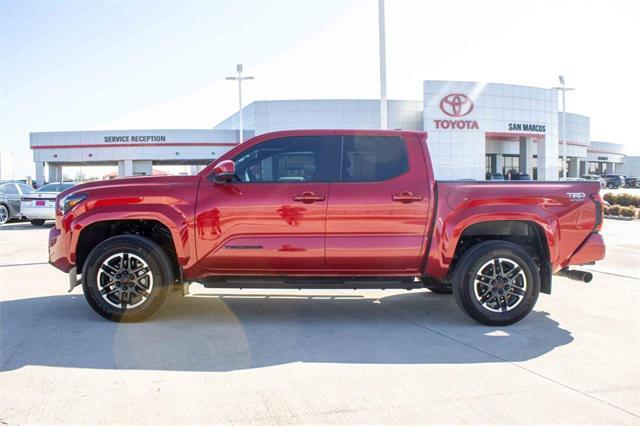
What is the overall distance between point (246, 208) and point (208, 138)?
44644 millimetres

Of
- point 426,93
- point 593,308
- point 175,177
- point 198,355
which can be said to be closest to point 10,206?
point 175,177

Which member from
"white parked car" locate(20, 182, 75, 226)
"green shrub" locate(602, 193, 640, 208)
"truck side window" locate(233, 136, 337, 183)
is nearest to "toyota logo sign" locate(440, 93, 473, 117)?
"green shrub" locate(602, 193, 640, 208)

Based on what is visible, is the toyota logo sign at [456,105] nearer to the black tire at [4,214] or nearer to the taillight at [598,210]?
the black tire at [4,214]

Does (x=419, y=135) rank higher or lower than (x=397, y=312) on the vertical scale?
higher

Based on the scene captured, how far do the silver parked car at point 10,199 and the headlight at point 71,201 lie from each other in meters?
15.9

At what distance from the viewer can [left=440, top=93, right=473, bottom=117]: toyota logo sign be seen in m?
41.2

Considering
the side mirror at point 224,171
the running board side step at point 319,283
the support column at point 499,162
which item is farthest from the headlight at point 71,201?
the support column at point 499,162

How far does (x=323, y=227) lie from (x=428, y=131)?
34.9 m

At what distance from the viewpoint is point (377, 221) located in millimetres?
5766

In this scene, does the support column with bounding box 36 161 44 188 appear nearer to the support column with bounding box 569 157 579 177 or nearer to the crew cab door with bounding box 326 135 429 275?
the crew cab door with bounding box 326 135 429 275

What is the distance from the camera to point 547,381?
4230mm

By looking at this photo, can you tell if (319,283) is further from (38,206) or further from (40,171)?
(40,171)

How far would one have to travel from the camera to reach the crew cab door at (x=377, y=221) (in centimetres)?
576

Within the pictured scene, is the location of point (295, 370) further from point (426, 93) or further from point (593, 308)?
point (426, 93)
